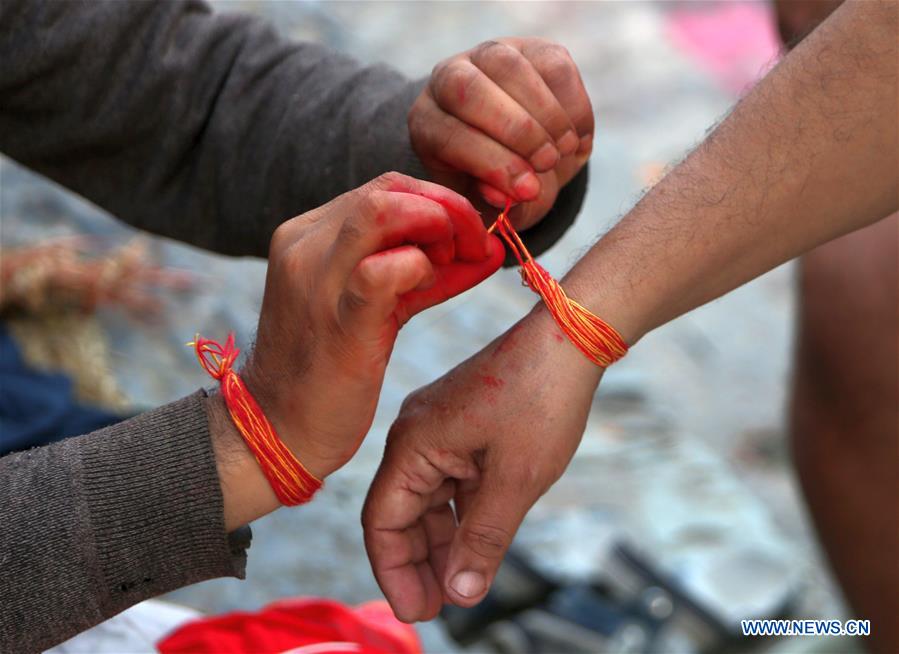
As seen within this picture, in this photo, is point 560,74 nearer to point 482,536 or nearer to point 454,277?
point 454,277

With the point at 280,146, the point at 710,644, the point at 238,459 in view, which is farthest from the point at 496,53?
the point at 710,644

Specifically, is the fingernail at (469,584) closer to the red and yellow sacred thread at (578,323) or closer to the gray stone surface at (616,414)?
the red and yellow sacred thread at (578,323)

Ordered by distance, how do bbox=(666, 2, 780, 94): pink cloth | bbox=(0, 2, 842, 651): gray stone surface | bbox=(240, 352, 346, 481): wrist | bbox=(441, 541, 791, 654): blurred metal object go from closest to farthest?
1. bbox=(240, 352, 346, 481): wrist
2. bbox=(441, 541, 791, 654): blurred metal object
3. bbox=(0, 2, 842, 651): gray stone surface
4. bbox=(666, 2, 780, 94): pink cloth

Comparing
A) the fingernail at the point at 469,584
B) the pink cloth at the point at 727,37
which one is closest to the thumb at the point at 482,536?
the fingernail at the point at 469,584

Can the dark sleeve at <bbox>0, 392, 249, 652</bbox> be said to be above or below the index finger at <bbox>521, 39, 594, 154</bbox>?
below

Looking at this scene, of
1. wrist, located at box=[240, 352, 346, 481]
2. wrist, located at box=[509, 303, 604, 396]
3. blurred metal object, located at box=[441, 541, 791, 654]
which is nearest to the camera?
wrist, located at box=[240, 352, 346, 481]

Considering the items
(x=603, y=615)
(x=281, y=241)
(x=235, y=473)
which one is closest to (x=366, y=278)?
(x=281, y=241)

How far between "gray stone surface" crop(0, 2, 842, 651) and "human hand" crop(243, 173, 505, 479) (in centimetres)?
64

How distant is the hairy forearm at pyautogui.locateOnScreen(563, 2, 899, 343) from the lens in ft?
3.57

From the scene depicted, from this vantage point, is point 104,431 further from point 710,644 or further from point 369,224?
Result: point 710,644

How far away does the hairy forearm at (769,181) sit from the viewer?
3.57 ft

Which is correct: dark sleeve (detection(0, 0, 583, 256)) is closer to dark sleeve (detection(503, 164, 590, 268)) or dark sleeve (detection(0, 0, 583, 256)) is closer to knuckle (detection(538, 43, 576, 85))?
dark sleeve (detection(503, 164, 590, 268))

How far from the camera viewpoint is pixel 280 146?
1.32 metres

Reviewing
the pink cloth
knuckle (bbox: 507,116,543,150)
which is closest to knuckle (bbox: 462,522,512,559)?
knuckle (bbox: 507,116,543,150)
